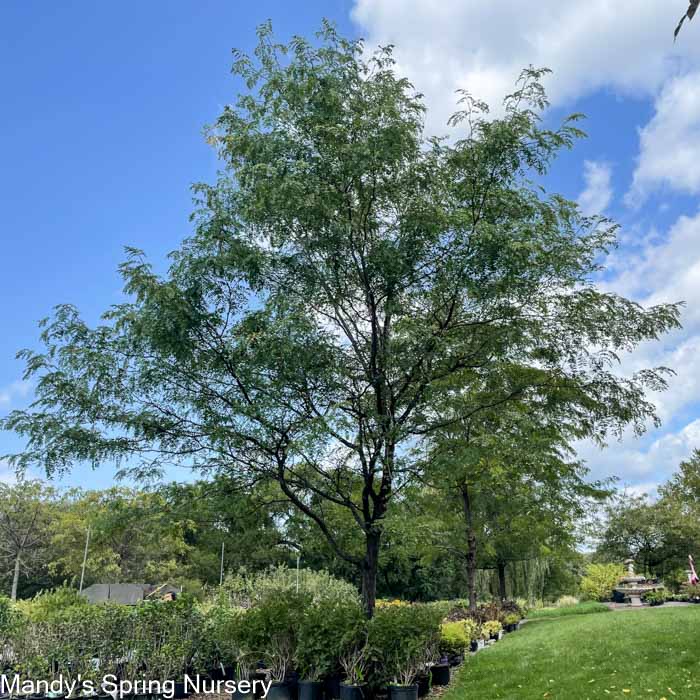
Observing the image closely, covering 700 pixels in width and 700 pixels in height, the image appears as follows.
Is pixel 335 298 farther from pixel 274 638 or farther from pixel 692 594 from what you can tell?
pixel 692 594

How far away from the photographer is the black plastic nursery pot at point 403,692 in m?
6.31

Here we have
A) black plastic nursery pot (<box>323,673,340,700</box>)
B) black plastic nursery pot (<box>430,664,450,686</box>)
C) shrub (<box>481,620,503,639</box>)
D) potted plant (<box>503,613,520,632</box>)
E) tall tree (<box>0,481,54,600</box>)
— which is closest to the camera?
black plastic nursery pot (<box>323,673,340,700</box>)

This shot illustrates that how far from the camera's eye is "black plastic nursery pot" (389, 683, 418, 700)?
20.7 feet

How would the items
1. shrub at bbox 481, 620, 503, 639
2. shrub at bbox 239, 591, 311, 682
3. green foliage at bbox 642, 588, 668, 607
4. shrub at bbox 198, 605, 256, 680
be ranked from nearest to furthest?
shrub at bbox 239, 591, 311, 682 → shrub at bbox 198, 605, 256, 680 → shrub at bbox 481, 620, 503, 639 → green foliage at bbox 642, 588, 668, 607

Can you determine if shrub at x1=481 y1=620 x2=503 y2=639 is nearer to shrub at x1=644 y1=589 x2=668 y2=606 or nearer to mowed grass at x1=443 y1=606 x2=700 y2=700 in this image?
mowed grass at x1=443 y1=606 x2=700 y2=700

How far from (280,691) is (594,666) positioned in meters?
4.31

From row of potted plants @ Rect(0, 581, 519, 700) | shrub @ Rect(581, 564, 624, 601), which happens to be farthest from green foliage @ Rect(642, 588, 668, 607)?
row of potted plants @ Rect(0, 581, 519, 700)

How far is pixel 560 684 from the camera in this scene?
6.91 meters

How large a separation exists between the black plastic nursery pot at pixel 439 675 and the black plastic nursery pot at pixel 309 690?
1969 millimetres

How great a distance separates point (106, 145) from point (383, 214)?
647 cm

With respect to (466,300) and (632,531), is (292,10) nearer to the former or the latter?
(466,300)

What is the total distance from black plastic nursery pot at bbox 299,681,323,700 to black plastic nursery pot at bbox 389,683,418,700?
0.87 metres

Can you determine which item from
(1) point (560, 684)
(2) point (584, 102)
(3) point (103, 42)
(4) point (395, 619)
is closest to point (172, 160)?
(3) point (103, 42)

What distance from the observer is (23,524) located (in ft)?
116
